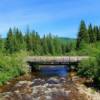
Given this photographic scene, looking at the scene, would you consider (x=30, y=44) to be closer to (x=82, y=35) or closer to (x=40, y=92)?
(x=82, y=35)

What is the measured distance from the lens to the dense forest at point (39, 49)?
51.5 metres

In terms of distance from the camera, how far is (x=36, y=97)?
36500mm

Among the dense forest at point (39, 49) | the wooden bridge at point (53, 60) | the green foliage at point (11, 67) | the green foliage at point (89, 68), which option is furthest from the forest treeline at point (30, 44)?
the green foliage at point (89, 68)

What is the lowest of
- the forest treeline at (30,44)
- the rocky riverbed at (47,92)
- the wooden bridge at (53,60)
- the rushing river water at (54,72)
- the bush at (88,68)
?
the rocky riverbed at (47,92)

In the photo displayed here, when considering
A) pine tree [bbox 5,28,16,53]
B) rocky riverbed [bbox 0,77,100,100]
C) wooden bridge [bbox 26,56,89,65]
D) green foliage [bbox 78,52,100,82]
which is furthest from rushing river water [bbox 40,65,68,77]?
pine tree [bbox 5,28,16,53]

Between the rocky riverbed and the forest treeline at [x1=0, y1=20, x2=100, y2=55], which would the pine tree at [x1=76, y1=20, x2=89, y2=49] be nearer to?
the forest treeline at [x1=0, y1=20, x2=100, y2=55]

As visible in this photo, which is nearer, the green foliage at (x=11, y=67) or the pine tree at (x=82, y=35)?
the green foliage at (x=11, y=67)

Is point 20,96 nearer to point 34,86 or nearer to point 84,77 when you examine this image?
point 34,86

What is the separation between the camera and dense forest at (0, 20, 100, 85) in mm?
51500

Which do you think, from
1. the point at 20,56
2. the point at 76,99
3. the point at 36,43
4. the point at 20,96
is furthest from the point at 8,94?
the point at 36,43

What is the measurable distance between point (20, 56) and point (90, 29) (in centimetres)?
5841

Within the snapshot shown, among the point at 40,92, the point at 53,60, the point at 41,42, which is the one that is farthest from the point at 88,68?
the point at 41,42

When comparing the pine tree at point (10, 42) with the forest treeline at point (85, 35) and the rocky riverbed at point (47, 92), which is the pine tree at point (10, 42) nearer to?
the forest treeline at point (85, 35)

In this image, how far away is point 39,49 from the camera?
130 m
